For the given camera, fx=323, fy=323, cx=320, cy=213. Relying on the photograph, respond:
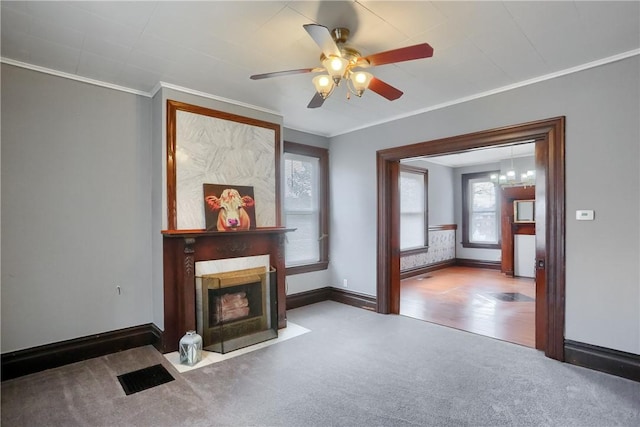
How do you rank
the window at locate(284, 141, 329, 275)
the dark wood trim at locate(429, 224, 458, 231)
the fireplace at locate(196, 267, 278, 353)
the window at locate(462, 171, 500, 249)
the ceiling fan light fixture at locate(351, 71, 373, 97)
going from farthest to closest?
the window at locate(462, 171, 500, 249), the dark wood trim at locate(429, 224, 458, 231), the window at locate(284, 141, 329, 275), the fireplace at locate(196, 267, 278, 353), the ceiling fan light fixture at locate(351, 71, 373, 97)

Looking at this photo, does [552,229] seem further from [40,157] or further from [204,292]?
[40,157]

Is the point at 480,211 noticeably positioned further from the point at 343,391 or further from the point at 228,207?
the point at 343,391

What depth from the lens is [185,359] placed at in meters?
2.95

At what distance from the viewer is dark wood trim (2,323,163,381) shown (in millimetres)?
2721

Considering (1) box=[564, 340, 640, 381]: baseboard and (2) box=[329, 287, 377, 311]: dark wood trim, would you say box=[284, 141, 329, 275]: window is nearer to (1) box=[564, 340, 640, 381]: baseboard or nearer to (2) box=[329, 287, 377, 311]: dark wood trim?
(2) box=[329, 287, 377, 311]: dark wood trim

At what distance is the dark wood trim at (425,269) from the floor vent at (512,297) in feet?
6.06

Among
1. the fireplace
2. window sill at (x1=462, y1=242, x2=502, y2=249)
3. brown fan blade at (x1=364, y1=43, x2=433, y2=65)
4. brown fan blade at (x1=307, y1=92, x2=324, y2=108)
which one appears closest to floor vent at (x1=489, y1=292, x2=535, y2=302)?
window sill at (x1=462, y1=242, x2=502, y2=249)

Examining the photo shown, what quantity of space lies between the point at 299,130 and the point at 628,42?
142 inches

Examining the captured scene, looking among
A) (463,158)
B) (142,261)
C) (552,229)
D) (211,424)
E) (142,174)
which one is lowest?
(211,424)

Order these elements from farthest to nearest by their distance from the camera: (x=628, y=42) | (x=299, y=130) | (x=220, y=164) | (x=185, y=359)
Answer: (x=299, y=130), (x=220, y=164), (x=185, y=359), (x=628, y=42)

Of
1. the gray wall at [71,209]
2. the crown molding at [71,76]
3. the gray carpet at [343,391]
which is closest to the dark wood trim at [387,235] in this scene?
the gray carpet at [343,391]

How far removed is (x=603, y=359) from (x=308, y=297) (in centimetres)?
338

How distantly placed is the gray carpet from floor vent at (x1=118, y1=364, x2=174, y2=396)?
0.07 m

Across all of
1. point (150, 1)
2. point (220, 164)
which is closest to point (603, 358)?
point (220, 164)
